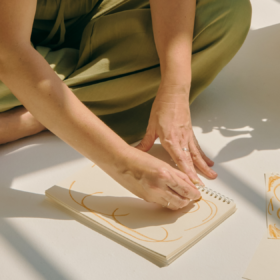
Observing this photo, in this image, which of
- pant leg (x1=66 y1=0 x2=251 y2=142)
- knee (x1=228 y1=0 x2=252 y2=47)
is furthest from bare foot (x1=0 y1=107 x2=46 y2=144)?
knee (x1=228 y1=0 x2=252 y2=47)

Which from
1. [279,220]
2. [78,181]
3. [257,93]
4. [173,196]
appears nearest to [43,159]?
[78,181]

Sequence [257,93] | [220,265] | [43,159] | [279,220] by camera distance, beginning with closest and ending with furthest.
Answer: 1. [220,265]
2. [279,220]
3. [43,159]
4. [257,93]

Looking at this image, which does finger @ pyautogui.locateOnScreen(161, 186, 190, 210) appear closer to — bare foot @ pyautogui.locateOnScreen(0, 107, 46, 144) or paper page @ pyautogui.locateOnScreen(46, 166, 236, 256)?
paper page @ pyautogui.locateOnScreen(46, 166, 236, 256)

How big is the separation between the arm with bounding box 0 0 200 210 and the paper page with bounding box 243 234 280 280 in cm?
20

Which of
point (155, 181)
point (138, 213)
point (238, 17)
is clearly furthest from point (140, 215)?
point (238, 17)

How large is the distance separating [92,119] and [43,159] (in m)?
0.39

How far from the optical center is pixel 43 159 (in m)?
1.16

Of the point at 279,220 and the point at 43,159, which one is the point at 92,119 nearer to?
the point at 43,159

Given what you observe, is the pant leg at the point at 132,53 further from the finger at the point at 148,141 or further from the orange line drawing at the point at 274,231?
the orange line drawing at the point at 274,231

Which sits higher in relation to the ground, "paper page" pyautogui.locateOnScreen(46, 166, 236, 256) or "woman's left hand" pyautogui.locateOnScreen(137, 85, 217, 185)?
"woman's left hand" pyautogui.locateOnScreen(137, 85, 217, 185)

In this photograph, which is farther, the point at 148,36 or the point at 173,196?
the point at 148,36

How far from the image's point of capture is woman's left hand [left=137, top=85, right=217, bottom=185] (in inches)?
40.7

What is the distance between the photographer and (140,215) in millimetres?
885

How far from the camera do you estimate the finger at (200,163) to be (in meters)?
1.05
